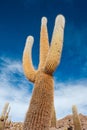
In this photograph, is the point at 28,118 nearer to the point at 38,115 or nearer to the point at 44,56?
the point at 38,115

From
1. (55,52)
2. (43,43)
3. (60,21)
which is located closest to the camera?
(55,52)

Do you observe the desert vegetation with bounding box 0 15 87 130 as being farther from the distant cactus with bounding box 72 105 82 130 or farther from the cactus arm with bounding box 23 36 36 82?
the distant cactus with bounding box 72 105 82 130

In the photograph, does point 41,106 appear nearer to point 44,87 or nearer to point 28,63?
point 44,87

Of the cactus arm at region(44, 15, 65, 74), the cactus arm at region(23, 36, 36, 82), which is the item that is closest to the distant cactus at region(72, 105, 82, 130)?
the cactus arm at region(23, 36, 36, 82)

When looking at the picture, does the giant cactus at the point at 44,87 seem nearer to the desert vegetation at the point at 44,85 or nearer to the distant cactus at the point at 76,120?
the desert vegetation at the point at 44,85

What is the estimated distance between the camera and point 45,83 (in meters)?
5.21

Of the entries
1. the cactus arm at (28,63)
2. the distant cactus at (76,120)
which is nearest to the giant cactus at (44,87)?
the cactus arm at (28,63)

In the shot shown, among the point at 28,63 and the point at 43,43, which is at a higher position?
the point at 43,43

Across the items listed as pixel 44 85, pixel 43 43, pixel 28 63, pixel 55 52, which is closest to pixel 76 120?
pixel 28 63

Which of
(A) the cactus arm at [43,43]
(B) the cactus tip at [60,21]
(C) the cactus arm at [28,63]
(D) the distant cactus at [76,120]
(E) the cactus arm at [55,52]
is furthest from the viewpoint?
(D) the distant cactus at [76,120]

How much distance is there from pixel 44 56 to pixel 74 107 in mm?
6275

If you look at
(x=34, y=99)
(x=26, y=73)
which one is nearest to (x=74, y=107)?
(x=26, y=73)

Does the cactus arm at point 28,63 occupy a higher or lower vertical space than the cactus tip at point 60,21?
lower

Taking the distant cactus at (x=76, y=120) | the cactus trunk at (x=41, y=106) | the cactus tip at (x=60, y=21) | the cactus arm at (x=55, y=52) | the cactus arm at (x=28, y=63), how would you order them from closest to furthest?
the cactus trunk at (x=41, y=106) → the cactus arm at (x=55, y=52) → the cactus tip at (x=60, y=21) → the cactus arm at (x=28, y=63) → the distant cactus at (x=76, y=120)
